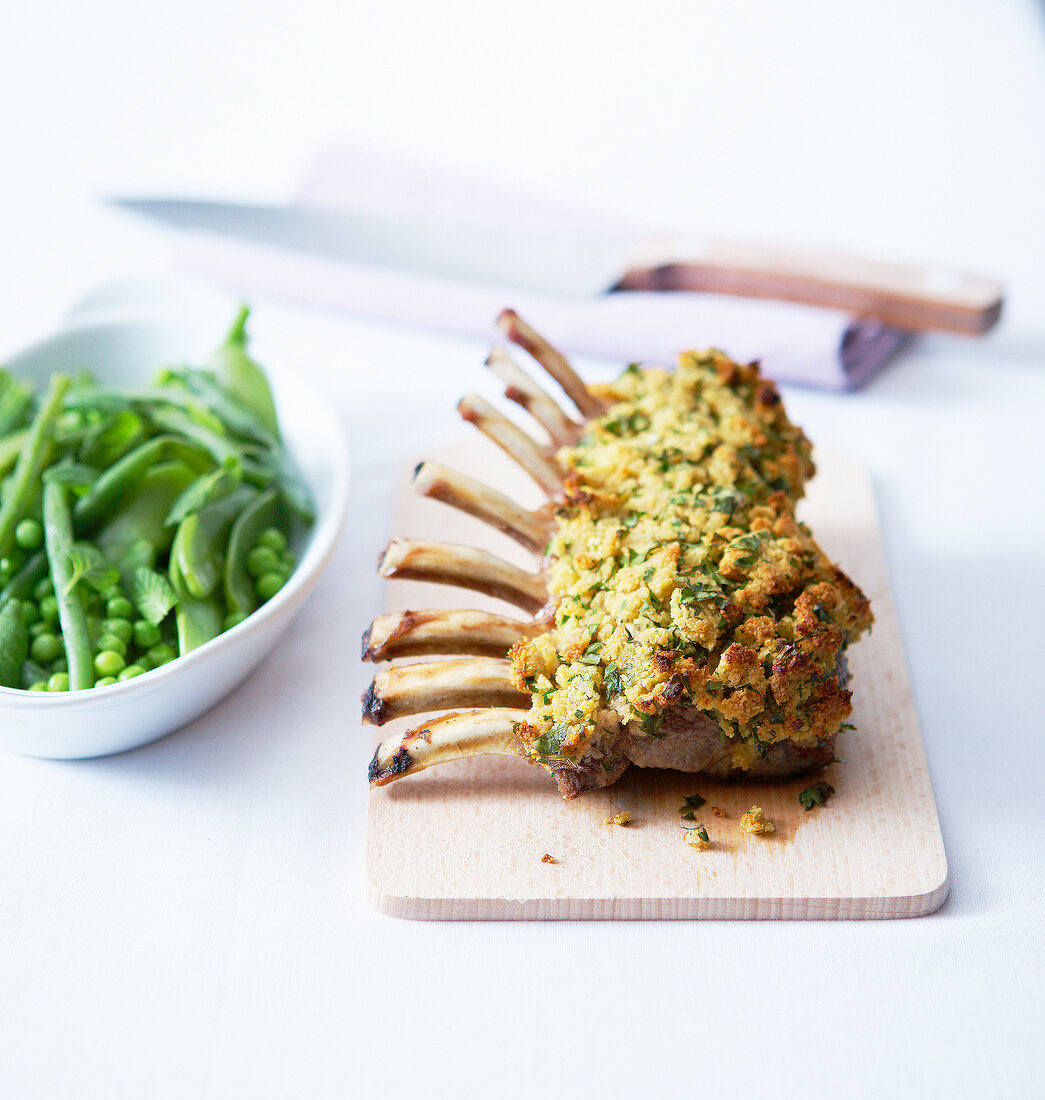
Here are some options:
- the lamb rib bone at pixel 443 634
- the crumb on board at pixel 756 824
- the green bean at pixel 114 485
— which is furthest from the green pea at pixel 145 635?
the crumb on board at pixel 756 824

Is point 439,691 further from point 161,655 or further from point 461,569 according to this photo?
point 161,655

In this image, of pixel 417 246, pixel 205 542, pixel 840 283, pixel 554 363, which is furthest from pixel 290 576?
pixel 840 283

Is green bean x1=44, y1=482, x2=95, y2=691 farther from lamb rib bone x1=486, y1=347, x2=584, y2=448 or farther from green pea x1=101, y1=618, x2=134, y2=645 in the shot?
lamb rib bone x1=486, y1=347, x2=584, y2=448

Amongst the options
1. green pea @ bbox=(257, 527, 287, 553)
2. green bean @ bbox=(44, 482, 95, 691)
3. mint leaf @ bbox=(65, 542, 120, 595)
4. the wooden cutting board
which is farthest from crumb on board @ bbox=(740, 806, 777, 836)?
mint leaf @ bbox=(65, 542, 120, 595)

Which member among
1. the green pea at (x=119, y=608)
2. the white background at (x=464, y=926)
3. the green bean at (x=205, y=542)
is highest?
the green bean at (x=205, y=542)

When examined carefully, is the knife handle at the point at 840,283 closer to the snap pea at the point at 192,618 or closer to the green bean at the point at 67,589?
the snap pea at the point at 192,618

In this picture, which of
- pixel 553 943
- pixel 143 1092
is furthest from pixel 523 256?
pixel 143 1092

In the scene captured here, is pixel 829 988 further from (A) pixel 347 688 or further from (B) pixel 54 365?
(B) pixel 54 365
